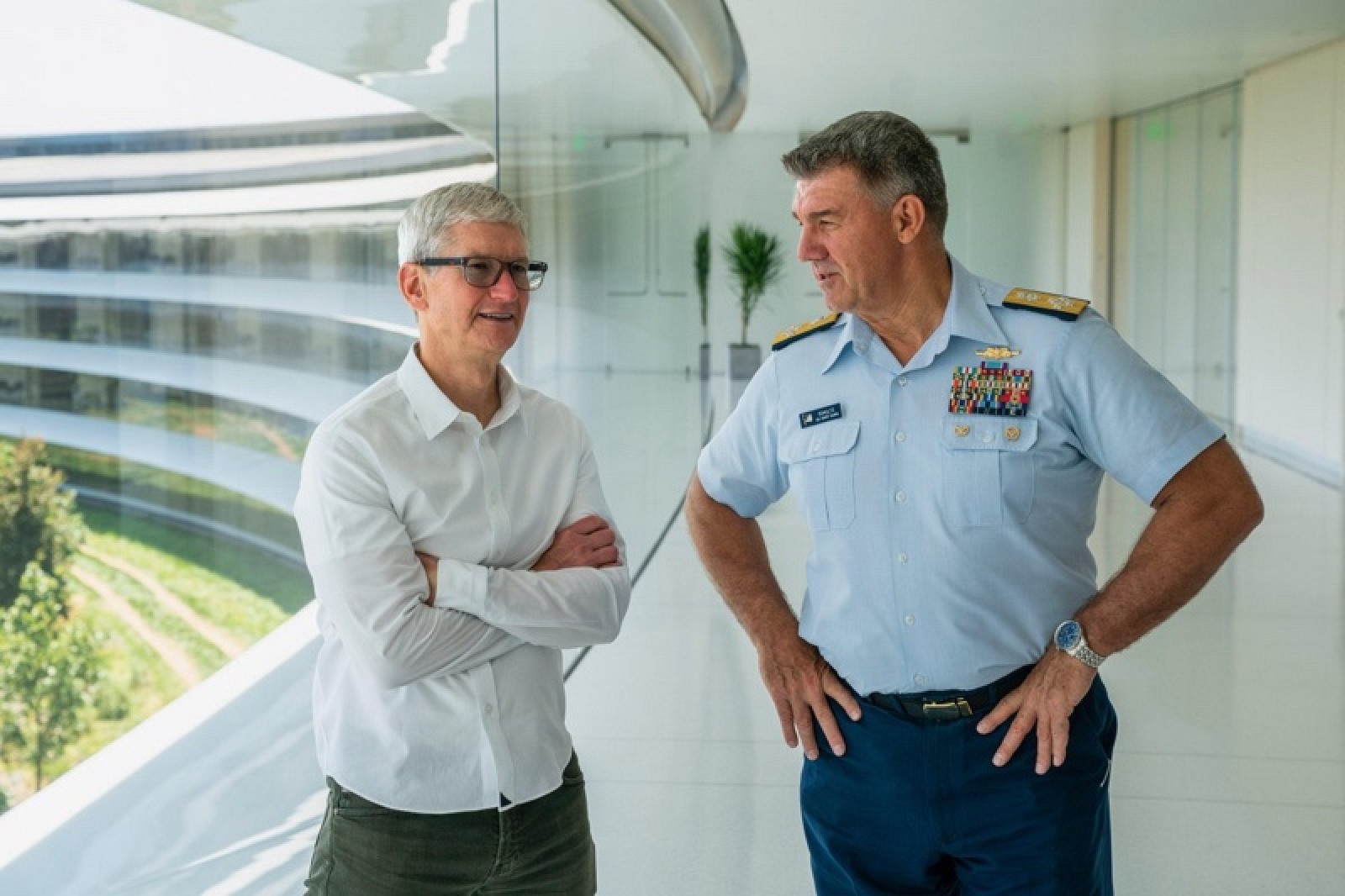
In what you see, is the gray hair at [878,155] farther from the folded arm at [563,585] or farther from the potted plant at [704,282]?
the potted plant at [704,282]

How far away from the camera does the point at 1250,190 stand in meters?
14.8

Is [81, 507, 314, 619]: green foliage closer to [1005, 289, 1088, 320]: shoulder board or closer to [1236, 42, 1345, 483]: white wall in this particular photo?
[1005, 289, 1088, 320]: shoulder board

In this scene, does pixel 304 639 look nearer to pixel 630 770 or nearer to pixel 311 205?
pixel 311 205

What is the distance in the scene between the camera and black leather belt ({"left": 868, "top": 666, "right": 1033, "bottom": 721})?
232cm

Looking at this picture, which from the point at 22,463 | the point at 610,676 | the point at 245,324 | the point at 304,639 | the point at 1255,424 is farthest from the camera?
the point at 1255,424

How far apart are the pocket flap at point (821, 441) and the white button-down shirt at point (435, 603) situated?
1.28ft

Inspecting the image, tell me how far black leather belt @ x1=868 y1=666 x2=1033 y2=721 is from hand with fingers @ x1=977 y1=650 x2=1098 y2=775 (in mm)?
36

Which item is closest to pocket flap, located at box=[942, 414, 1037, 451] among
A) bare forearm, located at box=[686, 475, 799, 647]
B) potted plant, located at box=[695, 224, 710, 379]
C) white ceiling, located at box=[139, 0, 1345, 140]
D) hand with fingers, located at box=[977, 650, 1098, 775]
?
hand with fingers, located at box=[977, 650, 1098, 775]

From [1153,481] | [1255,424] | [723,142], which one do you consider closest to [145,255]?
[1153,481]

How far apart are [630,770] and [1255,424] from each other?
37.6ft

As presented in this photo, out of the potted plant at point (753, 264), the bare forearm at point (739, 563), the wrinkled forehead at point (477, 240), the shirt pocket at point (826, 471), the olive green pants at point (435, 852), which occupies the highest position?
the potted plant at point (753, 264)

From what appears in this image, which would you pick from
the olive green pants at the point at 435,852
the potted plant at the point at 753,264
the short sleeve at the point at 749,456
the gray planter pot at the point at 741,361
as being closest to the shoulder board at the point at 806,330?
the short sleeve at the point at 749,456

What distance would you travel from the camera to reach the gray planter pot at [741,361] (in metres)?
16.0

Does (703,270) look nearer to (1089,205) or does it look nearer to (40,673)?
(1089,205)
